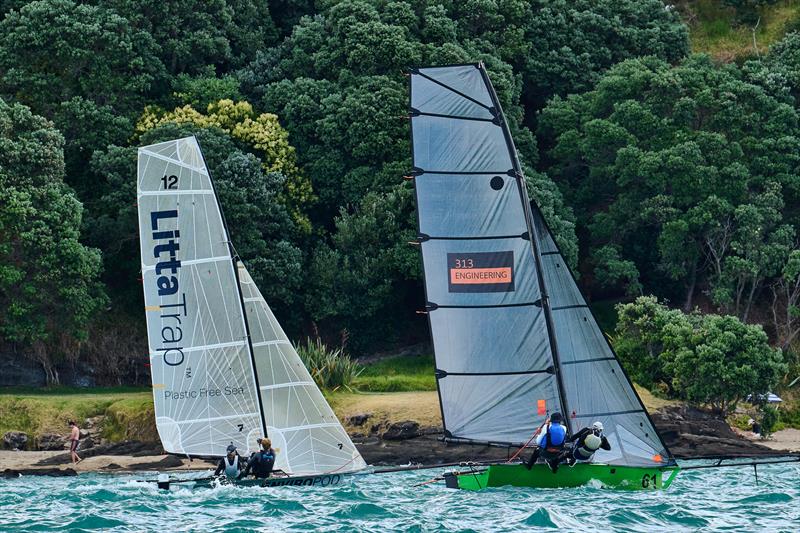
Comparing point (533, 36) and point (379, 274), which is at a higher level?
point (533, 36)

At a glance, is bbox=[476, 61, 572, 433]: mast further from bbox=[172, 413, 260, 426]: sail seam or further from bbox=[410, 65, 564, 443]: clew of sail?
bbox=[172, 413, 260, 426]: sail seam

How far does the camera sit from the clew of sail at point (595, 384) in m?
32.7

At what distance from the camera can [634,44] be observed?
62.9 meters

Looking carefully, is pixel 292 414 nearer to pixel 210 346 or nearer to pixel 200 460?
pixel 210 346

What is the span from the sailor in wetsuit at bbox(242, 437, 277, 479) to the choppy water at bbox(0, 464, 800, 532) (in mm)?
438

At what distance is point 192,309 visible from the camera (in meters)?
35.5

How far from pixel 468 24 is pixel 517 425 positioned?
101 feet

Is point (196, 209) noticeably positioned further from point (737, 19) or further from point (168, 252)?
point (737, 19)

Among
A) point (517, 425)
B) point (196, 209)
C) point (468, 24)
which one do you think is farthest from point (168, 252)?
point (468, 24)

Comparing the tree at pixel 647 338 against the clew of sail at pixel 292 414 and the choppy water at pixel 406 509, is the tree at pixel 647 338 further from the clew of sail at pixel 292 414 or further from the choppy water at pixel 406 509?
the clew of sail at pixel 292 414

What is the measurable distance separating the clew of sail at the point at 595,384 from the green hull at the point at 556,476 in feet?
1.59

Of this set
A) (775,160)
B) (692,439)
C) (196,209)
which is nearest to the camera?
(196,209)

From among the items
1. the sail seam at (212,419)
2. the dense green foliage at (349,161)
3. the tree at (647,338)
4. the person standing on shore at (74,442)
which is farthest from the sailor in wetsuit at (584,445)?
the person standing on shore at (74,442)

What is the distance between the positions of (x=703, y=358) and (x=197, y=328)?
1792cm
